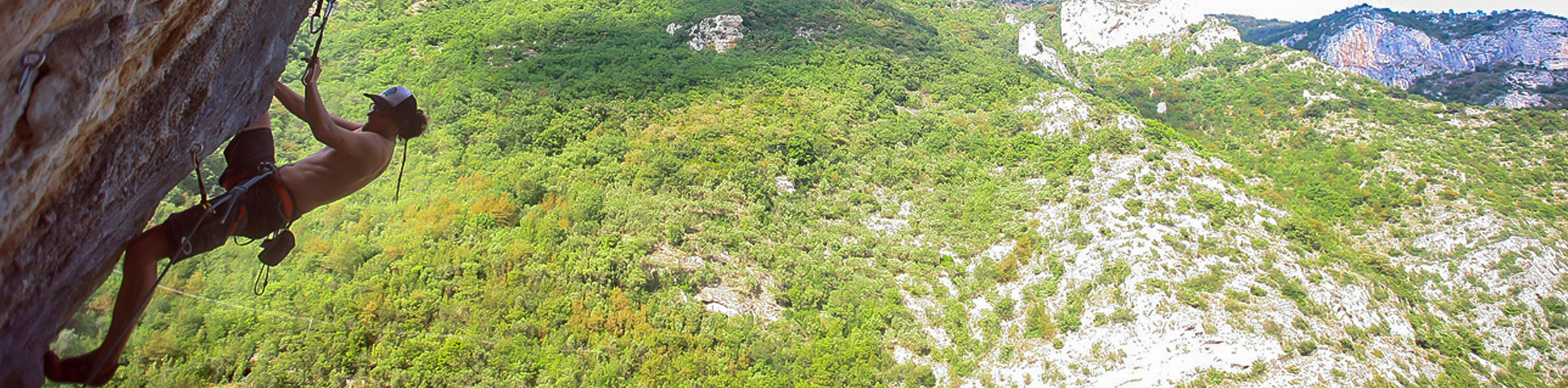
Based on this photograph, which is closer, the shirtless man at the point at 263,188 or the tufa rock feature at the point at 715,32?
the shirtless man at the point at 263,188

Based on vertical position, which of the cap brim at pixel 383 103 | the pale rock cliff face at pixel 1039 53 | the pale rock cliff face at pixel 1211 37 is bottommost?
the pale rock cliff face at pixel 1039 53

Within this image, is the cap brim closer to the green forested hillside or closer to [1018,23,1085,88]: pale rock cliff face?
the green forested hillside

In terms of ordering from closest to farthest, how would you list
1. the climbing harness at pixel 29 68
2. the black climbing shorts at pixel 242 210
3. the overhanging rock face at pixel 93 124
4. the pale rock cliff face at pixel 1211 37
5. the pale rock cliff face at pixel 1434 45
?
the climbing harness at pixel 29 68 < the overhanging rock face at pixel 93 124 < the black climbing shorts at pixel 242 210 < the pale rock cliff face at pixel 1434 45 < the pale rock cliff face at pixel 1211 37

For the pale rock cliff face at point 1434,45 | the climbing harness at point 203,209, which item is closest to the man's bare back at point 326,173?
the climbing harness at point 203,209

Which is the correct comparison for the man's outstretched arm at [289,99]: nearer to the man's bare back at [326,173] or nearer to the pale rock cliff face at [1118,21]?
the man's bare back at [326,173]

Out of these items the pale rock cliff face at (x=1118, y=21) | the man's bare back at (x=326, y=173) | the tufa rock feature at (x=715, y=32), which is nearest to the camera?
the man's bare back at (x=326, y=173)

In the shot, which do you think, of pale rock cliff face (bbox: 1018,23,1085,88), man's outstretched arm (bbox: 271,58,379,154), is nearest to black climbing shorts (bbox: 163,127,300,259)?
man's outstretched arm (bbox: 271,58,379,154)

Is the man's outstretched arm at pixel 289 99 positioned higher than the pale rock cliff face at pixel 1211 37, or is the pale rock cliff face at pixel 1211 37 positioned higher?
the man's outstretched arm at pixel 289 99

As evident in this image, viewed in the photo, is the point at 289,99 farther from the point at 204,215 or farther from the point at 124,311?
the point at 124,311
